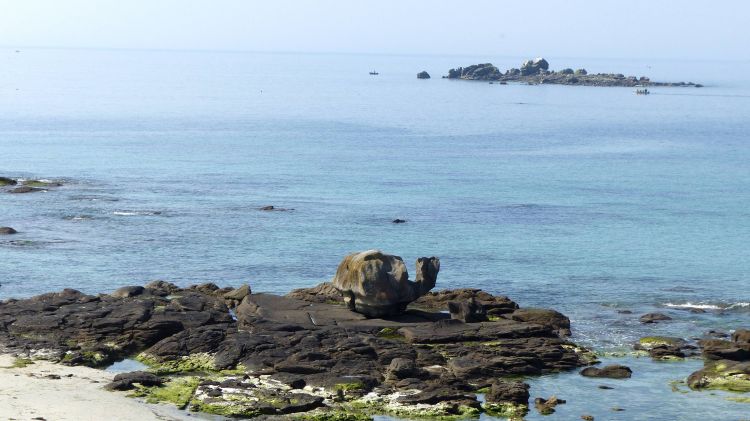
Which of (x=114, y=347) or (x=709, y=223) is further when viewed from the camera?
Result: (x=709, y=223)

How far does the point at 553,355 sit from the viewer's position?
5244 cm

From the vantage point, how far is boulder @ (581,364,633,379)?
50875 mm

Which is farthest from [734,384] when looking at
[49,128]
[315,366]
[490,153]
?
[49,128]

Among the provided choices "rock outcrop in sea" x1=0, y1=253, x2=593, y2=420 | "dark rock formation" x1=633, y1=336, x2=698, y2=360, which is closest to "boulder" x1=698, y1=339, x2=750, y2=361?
"dark rock formation" x1=633, y1=336, x2=698, y2=360

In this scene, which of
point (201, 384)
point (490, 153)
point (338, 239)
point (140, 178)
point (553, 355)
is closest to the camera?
point (201, 384)

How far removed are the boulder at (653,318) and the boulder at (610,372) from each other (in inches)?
456

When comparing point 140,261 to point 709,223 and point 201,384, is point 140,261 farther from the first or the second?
point 709,223

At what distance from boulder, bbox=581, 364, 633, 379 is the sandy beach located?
19.3 meters

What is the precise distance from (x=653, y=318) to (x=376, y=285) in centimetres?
1733

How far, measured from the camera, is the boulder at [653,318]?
2456 inches

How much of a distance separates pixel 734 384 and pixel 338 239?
44621 mm

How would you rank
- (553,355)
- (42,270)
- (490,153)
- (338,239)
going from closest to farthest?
(553,355) < (42,270) < (338,239) < (490,153)

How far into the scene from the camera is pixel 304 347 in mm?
52000

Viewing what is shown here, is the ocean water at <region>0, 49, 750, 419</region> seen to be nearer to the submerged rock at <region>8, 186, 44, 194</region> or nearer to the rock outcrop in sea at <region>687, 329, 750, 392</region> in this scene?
the rock outcrop in sea at <region>687, 329, 750, 392</region>
